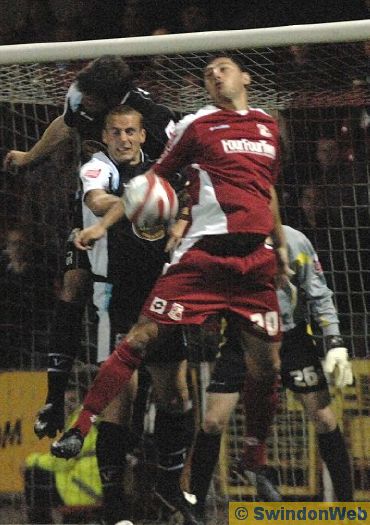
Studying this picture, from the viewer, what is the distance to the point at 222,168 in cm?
371

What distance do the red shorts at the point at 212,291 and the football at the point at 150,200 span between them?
0.18 m

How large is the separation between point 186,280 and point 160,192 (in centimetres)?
32

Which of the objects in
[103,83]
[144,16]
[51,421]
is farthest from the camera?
[144,16]

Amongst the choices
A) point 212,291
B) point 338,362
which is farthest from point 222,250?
point 338,362

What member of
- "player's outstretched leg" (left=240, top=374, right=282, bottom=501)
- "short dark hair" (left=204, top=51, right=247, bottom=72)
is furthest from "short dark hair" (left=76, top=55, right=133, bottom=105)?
"player's outstretched leg" (left=240, top=374, right=282, bottom=501)

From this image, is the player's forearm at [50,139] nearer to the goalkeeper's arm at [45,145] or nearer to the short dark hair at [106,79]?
the goalkeeper's arm at [45,145]

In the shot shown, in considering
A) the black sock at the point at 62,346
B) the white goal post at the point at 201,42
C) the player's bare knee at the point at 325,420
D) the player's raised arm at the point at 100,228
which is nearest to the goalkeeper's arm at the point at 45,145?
the white goal post at the point at 201,42

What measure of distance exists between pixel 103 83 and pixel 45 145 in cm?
32

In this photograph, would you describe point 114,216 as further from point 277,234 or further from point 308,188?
point 308,188

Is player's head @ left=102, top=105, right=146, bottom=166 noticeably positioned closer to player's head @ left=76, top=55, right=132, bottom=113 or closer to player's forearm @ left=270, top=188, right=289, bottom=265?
player's head @ left=76, top=55, right=132, bottom=113

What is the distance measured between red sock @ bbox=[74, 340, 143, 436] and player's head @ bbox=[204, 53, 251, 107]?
3.02 feet

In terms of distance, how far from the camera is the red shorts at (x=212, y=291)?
12.1ft

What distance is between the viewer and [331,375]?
394 cm

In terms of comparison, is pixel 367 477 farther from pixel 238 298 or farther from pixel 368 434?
pixel 238 298
